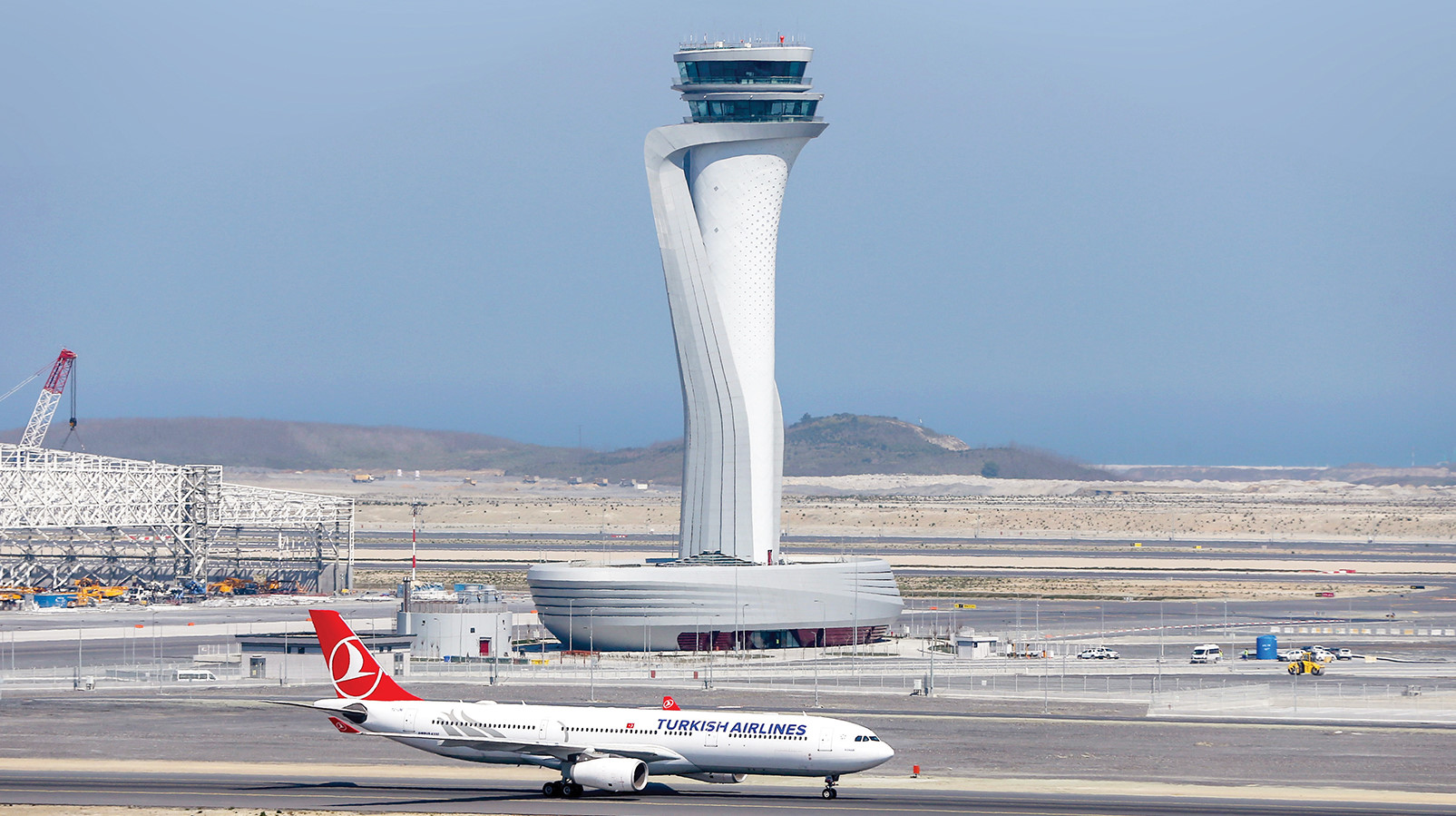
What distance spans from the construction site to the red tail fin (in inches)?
3104

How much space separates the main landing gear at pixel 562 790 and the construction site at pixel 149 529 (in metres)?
87.3

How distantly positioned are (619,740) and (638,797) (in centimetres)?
233

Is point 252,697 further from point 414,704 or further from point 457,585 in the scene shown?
point 457,585

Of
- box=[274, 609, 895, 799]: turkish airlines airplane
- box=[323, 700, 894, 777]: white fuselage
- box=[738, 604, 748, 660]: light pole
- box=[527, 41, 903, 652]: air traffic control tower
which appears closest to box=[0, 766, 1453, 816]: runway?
box=[274, 609, 895, 799]: turkish airlines airplane

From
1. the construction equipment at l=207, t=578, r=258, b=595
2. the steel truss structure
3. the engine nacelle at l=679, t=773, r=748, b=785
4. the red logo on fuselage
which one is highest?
the steel truss structure

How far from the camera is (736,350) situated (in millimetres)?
113000

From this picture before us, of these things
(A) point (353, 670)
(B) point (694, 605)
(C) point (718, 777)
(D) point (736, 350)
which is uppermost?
(D) point (736, 350)

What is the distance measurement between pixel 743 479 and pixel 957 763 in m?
43.0

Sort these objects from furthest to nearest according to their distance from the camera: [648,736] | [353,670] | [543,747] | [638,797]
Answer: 1. [353,670]
2. [638,797]
3. [543,747]
4. [648,736]

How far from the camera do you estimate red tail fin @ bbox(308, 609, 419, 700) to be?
65.8 m

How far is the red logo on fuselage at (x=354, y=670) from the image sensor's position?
2601 inches

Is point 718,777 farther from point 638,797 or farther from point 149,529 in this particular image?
point 149,529

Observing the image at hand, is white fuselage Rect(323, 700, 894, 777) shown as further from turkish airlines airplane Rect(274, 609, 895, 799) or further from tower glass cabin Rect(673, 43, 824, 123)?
tower glass cabin Rect(673, 43, 824, 123)

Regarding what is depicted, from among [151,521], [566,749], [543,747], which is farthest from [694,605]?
[151,521]
